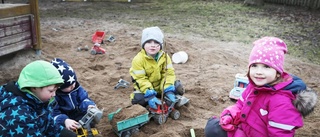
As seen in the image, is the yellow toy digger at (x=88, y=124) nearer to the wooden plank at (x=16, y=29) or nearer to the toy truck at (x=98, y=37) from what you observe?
the wooden plank at (x=16, y=29)

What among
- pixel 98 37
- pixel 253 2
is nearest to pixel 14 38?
pixel 98 37

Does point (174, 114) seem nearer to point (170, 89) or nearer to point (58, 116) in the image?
point (170, 89)

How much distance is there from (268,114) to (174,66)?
9.63 ft

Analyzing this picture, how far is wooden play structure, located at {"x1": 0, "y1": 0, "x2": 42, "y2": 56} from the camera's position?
192 inches

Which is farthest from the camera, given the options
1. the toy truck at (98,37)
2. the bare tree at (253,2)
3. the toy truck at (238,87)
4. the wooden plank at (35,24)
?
the bare tree at (253,2)

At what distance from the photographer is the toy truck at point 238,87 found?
4104 millimetres

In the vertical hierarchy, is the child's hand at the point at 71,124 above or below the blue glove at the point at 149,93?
below

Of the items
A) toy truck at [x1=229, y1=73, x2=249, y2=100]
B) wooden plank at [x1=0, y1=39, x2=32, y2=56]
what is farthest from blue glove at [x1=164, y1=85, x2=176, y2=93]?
wooden plank at [x1=0, y1=39, x2=32, y2=56]

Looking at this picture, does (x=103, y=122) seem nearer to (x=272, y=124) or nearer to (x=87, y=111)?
(x=87, y=111)

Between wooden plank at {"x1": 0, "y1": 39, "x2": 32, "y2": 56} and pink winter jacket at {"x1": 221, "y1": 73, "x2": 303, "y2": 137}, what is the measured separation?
3.62 metres

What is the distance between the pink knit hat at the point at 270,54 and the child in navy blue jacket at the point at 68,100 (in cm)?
165

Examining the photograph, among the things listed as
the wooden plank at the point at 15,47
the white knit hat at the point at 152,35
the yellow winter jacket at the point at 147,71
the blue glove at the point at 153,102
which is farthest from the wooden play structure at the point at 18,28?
the blue glove at the point at 153,102

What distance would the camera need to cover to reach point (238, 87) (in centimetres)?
414

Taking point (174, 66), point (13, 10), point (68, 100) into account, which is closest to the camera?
point (68, 100)
